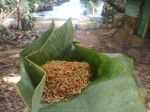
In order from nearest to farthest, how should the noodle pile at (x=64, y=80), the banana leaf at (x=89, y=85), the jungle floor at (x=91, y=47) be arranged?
1. the banana leaf at (x=89, y=85)
2. the noodle pile at (x=64, y=80)
3. the jungle floor at (x=91, y=47)

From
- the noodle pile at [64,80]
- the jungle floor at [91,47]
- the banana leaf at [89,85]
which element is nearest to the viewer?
the banana leaf at [89,85]

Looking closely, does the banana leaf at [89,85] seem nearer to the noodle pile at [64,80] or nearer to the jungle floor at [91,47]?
the noodle pile at [64,80]

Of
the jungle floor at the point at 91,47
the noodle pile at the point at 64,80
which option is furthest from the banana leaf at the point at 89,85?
the jungle floor at the point at 91,47

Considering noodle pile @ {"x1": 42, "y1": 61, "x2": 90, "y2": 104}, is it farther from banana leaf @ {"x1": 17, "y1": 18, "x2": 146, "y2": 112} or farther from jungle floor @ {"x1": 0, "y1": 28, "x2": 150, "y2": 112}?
jungle floor @ {"x1": 0, "y1": 28, "x2": 150, "y2": 112}

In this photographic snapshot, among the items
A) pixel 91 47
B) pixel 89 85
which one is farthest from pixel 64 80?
pixel 91 47

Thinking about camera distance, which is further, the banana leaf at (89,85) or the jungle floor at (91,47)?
the jungle floor at (91,47)

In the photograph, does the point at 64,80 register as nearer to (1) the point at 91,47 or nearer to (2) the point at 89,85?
(2) the point at 89,85

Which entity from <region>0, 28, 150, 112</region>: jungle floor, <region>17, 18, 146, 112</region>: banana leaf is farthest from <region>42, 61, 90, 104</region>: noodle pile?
<region>0, 28, 150, 112</region>: jungle floor
